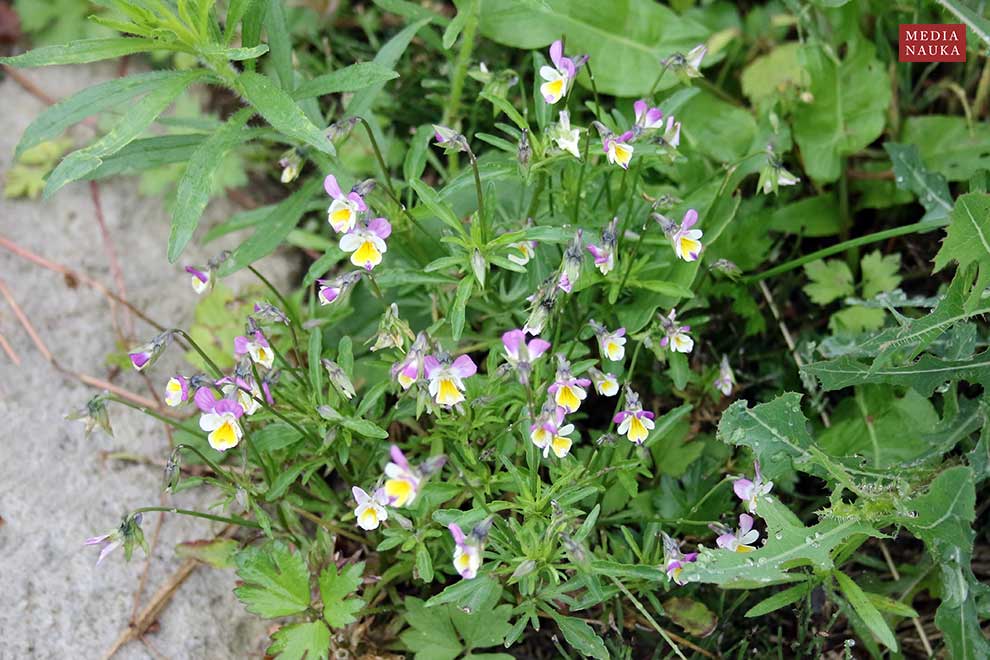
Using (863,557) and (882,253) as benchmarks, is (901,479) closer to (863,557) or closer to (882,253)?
(863,557)

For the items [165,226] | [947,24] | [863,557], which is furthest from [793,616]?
[165,226]

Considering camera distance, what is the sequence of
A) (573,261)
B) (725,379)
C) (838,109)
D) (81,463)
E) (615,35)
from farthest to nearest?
Answer: 1. (615,35)
2. (838,109)
3. (81,463)
4. (725,379)
5. (573,261)

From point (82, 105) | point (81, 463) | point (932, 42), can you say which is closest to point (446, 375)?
point (82, 105)

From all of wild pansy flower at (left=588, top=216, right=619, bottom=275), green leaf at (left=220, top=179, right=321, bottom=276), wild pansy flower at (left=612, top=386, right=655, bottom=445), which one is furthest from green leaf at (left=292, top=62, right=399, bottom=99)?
wild pansy flower at (left=612, top=386, right=655, bottom=445)

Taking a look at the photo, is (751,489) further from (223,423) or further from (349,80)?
(349,80)

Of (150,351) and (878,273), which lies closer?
(150,351)

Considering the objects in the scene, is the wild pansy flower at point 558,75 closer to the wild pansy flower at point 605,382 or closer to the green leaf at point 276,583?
the wild pansy flower at point 605,382
